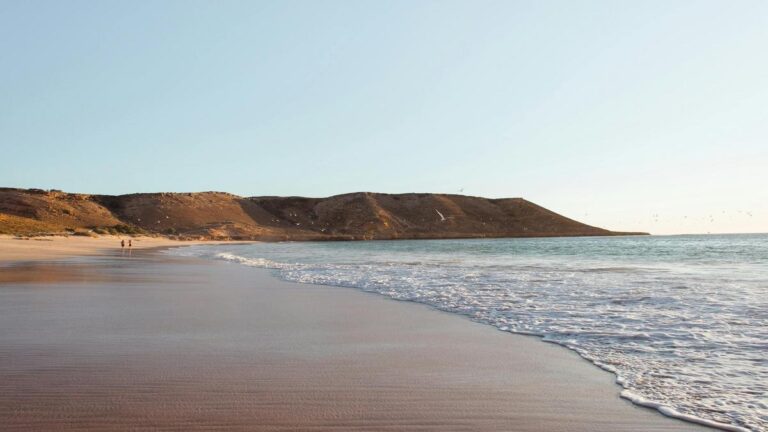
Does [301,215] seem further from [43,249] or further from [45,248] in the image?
[43,249]

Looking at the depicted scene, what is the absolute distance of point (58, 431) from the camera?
3.16 meters

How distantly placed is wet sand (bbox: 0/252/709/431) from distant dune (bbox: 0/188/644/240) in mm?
76727

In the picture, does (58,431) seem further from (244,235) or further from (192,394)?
(244,235)

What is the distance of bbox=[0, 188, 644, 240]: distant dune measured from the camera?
90562 mm

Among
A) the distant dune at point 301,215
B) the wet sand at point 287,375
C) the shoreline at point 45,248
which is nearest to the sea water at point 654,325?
the wet sand at point 287,375

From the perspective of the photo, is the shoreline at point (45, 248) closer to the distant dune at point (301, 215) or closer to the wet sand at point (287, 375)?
the wet sand at point (287, 375)

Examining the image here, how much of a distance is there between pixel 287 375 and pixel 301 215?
4628 inches

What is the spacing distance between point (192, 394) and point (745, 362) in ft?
15.3

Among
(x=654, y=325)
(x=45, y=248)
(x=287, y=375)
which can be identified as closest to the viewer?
(x=287, y=375)

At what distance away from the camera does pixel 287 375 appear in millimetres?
4586

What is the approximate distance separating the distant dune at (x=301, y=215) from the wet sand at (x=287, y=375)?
252 feet

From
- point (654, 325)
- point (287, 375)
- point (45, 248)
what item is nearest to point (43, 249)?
point (45, 248)

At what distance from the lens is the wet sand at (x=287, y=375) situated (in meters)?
3.51

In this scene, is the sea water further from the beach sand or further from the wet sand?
the beach sand
